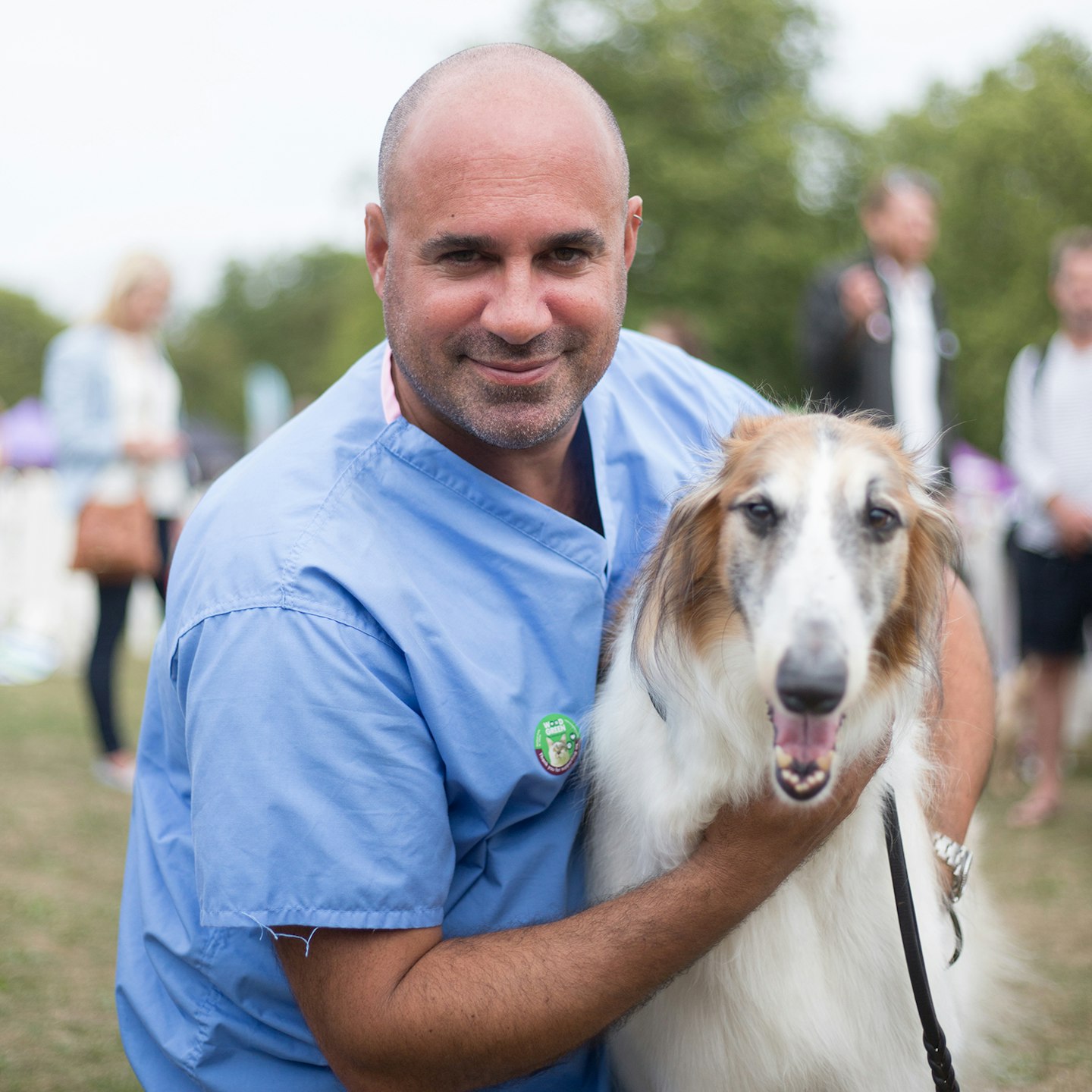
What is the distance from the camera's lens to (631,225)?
2.55 metres

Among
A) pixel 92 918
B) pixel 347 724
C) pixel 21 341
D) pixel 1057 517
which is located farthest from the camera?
pixel 21 341

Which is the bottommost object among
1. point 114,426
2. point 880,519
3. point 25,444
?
point 880,519

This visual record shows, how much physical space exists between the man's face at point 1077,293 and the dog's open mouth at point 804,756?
498 cm

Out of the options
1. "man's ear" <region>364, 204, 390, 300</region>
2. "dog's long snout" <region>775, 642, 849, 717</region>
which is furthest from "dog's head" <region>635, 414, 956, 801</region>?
"man's ear" <region>364, 204, 390, 300</region>

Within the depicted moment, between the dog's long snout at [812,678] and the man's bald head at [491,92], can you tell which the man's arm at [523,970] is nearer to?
the dog's long snout at [812,678]

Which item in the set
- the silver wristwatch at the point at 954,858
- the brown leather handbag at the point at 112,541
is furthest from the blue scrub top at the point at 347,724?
the brown leather handbag at the point at 112,541

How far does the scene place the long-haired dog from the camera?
2010 millimetres

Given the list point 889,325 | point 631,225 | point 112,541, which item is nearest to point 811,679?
point 631,225

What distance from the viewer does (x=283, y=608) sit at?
1992mm

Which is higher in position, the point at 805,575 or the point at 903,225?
the point at 903,225

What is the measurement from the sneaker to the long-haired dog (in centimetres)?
457

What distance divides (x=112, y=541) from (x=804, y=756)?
4948 millimetres

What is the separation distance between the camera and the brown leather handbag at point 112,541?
601 cm

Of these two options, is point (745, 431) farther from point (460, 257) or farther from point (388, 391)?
point (388, 391)
